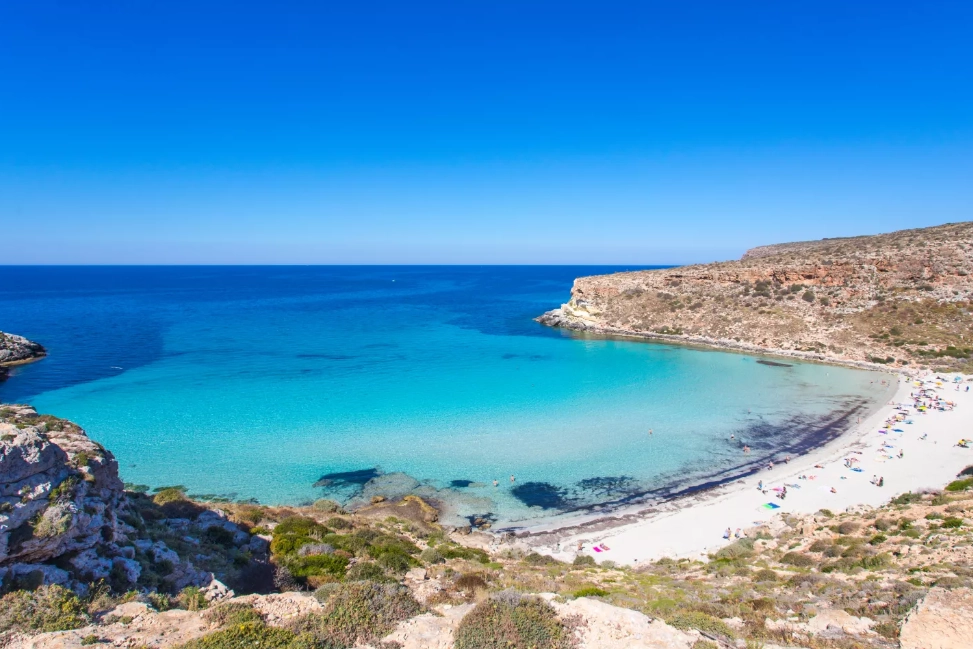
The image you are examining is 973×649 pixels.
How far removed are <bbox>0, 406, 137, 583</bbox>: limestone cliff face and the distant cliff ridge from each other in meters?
53.7

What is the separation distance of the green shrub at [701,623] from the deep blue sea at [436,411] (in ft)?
35.3

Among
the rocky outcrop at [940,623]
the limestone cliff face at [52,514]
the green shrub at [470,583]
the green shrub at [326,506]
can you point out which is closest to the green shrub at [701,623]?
the rocky outcrop at [940,623]

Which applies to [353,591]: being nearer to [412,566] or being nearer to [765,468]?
[412,566]

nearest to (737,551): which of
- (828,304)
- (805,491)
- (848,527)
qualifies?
(848,527)

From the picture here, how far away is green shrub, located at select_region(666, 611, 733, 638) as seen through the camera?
8060 millimetres

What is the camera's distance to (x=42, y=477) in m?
9.20

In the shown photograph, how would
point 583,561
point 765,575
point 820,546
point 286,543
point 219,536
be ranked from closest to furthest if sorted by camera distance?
point 765,575 < point 219,536 < point 286,543 < point 820,546 < point 583,561

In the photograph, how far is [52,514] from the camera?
8961 mm

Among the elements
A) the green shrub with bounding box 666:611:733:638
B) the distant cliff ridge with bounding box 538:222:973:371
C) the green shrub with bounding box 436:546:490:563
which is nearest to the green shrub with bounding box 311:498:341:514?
the green shrub with bounding box 436:546:490:563

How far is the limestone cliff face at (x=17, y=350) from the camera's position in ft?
145

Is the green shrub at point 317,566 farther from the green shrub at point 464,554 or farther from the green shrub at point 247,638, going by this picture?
the green shrub at point 247,638

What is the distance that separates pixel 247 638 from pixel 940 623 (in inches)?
431

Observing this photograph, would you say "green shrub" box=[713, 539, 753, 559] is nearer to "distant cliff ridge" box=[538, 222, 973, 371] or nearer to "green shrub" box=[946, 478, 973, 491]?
"green shrub" box=[946, 478, 973, 491]

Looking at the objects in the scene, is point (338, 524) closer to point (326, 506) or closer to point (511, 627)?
point (326, 506)
